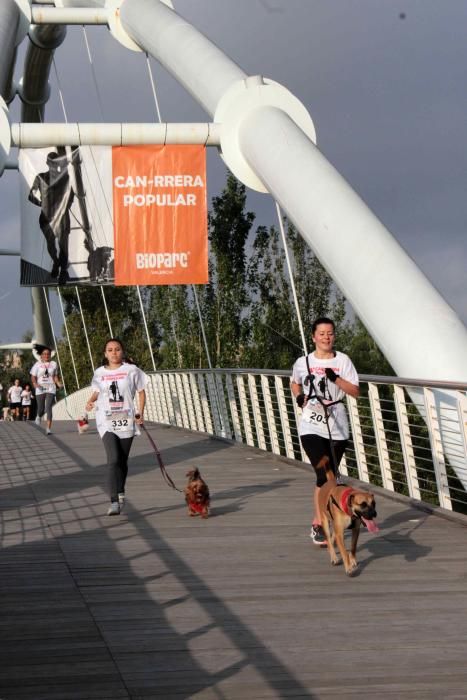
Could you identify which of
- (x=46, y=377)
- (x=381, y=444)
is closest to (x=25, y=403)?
(x=46, y=377)

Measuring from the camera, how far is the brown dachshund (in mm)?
9547

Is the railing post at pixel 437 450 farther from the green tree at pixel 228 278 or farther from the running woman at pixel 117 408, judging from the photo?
the green tree at pixel 228 278

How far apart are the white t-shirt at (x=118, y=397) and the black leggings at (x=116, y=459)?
0.05 meters

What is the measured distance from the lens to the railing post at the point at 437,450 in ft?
32.3

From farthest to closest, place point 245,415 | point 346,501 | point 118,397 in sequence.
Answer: point 245,415 < point 118,397 < point 346,501

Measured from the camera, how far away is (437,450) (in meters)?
9.94

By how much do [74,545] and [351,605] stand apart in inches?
99.6

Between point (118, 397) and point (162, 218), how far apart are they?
9026 millimetres

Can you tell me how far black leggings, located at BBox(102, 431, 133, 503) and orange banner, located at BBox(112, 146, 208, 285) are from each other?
854cm

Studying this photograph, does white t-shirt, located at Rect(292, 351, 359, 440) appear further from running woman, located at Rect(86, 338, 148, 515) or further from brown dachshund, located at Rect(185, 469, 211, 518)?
running woman, located at Rect(86, 338, 148, 515)

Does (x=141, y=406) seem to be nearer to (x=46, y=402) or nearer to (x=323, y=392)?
(x=323, y=392)

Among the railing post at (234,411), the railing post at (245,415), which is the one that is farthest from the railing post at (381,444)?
the railing post at (234,411)

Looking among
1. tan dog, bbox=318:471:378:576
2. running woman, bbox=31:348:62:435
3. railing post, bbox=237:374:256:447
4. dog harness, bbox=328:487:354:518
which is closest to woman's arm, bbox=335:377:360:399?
tan dog, bbox=318:471:378:576

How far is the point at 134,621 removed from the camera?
592 cm
